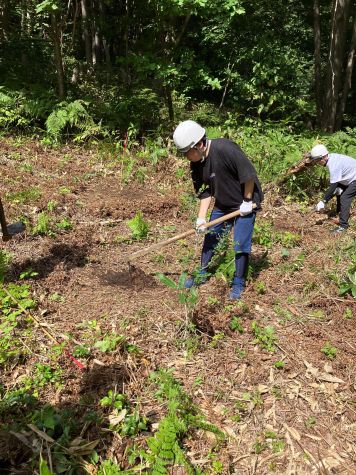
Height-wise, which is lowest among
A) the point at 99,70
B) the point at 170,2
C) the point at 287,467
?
the point at 287,467

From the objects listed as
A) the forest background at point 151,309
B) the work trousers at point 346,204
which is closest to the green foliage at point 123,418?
the forest background at point 151,309

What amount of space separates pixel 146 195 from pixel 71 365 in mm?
3854

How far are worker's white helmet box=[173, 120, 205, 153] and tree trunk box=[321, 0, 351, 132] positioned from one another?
9510 millimetres

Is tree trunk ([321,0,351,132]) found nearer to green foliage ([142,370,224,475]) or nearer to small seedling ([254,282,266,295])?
small seedling ([254,282,266,295])

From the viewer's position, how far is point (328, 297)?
421 centimetres

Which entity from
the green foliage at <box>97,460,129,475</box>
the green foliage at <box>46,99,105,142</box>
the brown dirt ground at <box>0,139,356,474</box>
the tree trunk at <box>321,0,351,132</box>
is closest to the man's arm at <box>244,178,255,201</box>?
the brown dirt ground at <box>0,139,356,474</box>

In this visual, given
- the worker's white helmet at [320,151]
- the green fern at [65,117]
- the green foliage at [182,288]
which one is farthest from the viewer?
the green fern at [65,117]

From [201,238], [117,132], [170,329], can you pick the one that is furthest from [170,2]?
[170,329]

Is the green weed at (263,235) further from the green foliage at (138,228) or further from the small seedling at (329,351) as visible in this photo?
the small seedling at (329,351)

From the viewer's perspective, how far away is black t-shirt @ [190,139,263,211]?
3689mm

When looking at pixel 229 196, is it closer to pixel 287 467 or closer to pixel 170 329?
pixel 170 329

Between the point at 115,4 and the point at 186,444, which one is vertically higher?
the point at 115,4

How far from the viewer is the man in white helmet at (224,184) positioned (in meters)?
3.60

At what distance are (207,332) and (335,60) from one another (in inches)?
421
